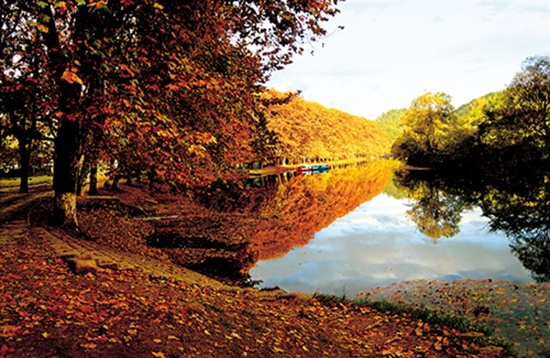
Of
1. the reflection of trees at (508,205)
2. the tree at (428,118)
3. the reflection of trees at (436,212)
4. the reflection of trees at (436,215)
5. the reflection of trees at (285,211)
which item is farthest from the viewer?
the tree at (428,118)

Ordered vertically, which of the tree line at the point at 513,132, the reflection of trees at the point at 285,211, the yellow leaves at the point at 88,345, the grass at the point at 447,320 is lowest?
the grass at the point at 447,320

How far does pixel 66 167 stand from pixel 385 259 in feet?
49.9

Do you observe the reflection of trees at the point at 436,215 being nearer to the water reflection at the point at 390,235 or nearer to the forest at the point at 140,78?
the water reflection at the point at 390,235

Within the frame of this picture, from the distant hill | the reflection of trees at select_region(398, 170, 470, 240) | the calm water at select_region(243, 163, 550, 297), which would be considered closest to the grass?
the calm water at select_region(243, 163, 550, 297)

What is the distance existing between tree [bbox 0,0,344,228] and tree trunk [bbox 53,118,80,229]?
0.11ft

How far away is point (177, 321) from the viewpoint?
20.6 ft

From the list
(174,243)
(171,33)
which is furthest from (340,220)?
(171,33)

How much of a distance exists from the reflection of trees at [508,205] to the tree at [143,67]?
571 inches

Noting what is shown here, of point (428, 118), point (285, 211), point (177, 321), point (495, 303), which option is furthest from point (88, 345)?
point (428, 118)

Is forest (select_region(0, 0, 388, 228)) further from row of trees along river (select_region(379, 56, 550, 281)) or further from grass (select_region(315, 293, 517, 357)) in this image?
row of trees along river (select_region(379, 56, 550, 281))

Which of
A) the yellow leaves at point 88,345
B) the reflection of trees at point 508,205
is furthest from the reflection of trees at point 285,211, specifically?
the yellow leaves at point 88,345

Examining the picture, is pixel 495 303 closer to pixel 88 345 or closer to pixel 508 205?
pixel 88 345

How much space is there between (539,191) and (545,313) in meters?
30.7

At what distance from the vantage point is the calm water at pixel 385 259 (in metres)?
15.7
